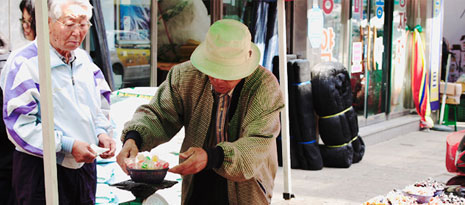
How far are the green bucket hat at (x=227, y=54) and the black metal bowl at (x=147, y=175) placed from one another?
1.64 ft

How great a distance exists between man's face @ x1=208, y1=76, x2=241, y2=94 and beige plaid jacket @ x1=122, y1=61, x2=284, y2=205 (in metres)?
0.05

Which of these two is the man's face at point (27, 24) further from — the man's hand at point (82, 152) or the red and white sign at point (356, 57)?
the red and white sign at point (356, 57)

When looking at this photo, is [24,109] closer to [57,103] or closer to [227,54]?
[57,103]

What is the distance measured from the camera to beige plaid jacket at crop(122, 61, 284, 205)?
283cm

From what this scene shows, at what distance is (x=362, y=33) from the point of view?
1027cm

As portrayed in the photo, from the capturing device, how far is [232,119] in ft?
9.62

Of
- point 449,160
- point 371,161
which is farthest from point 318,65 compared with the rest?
point 449,160

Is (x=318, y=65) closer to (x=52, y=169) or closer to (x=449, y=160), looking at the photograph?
(x=449, y=160)

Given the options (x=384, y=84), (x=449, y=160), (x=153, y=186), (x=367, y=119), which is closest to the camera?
(x=153, y=186)

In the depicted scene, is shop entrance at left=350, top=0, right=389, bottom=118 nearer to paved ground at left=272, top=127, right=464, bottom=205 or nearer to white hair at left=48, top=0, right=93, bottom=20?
paved ground at left=272, top=127, right=464, bottom=205

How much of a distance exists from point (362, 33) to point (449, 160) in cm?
515

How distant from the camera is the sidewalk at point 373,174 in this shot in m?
6.70

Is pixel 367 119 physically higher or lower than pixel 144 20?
lower

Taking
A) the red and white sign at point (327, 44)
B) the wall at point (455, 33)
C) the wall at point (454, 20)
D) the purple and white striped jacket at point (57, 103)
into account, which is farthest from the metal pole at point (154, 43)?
the wall at point (454, 20)
